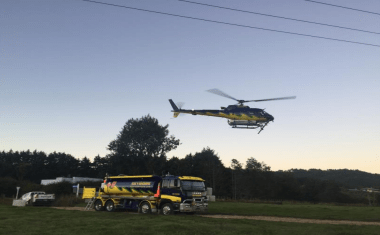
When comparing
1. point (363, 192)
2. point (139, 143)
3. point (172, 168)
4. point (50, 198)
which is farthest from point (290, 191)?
point (50, 198)

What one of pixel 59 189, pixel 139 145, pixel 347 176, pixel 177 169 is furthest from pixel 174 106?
pixel 347 176

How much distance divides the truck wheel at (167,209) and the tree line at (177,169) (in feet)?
147

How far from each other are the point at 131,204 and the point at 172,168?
156ft

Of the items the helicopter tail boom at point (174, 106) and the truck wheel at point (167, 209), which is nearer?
the truck wheel at point (167, 209)

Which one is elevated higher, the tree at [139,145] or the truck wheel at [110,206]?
the tree at [139,145]

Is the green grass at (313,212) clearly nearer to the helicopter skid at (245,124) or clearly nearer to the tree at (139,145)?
the helicopter skid at (245,124)

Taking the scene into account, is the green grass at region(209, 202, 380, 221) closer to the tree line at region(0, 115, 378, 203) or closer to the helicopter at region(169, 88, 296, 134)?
the helicopter at region(169, 88, 296, 134)

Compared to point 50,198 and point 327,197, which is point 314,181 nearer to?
point 327,197

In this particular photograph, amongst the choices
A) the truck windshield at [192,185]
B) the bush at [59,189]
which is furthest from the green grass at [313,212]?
the bush at [59,189]

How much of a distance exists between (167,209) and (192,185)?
251 centimetres

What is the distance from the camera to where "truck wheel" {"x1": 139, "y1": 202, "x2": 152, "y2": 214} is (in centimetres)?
2377

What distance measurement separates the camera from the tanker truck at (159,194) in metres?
23.1

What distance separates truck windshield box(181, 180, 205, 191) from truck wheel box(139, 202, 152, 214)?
2904mm

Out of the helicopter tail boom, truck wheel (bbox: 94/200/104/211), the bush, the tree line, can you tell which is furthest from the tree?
truck wheel (bbox: 94/200/104/211)
